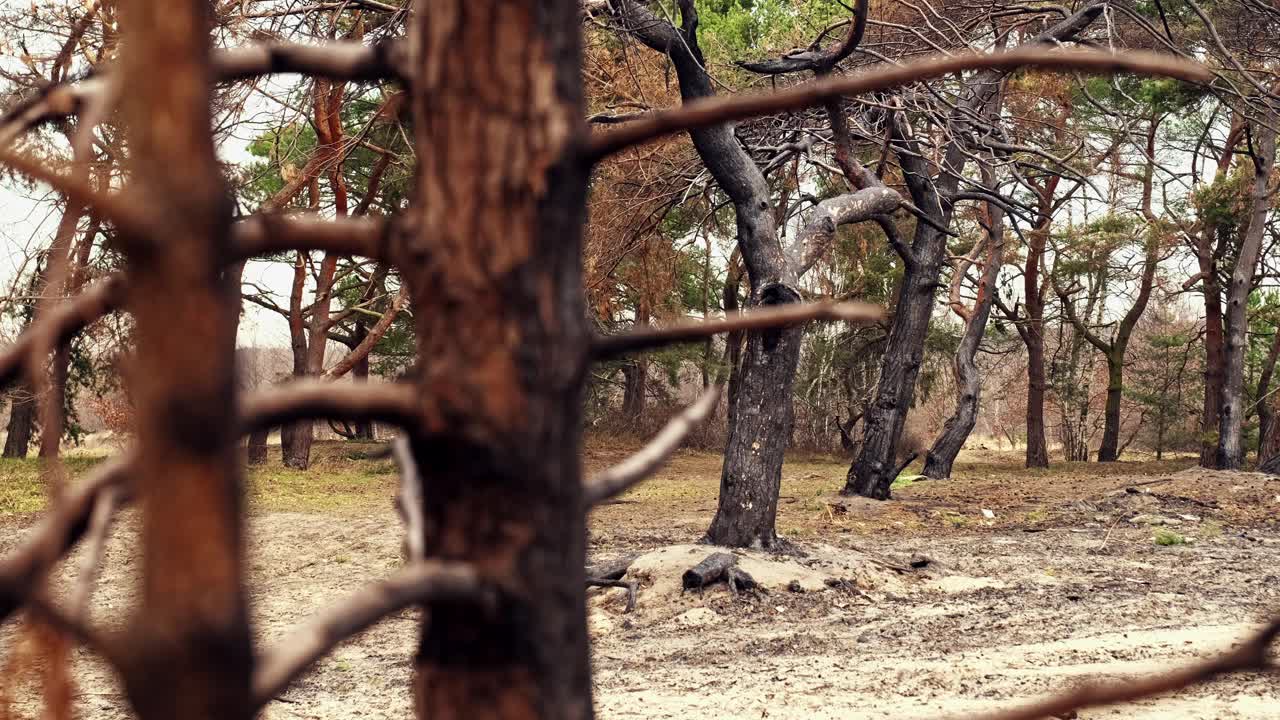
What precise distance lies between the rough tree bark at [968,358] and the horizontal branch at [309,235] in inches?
588

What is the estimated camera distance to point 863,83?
2.79 ft

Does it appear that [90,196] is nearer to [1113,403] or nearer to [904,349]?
[904,349]

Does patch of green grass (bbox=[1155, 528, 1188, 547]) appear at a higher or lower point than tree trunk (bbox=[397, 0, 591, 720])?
lower

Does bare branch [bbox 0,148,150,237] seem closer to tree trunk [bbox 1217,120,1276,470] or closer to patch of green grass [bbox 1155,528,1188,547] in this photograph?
patch of green grass [bbox 1155,528,1188,547]

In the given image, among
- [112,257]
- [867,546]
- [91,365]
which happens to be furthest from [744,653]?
[91,365]

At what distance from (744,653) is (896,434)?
852cm

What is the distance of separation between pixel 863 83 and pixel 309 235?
1.44ft

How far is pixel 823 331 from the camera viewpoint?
28.6m

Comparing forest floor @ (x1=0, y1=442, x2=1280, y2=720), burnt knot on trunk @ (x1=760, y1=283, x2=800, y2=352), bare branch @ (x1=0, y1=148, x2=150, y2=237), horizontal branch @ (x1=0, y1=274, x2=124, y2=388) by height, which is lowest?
forest floor @ (x1=0, y1=442, x2=1280, y2=720)

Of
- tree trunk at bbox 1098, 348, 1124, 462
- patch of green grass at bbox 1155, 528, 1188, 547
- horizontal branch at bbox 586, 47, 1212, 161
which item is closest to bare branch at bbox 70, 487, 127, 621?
horizontal branch at bbox 586, 47, 1212, 161

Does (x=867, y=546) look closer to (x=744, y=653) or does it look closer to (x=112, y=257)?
(x=744, y=653)

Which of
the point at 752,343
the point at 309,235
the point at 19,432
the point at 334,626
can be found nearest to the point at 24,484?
the point at 19,432

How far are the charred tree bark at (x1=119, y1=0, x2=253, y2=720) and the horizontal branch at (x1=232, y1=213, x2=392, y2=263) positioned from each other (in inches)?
3.6

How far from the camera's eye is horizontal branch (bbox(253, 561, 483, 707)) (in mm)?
692
